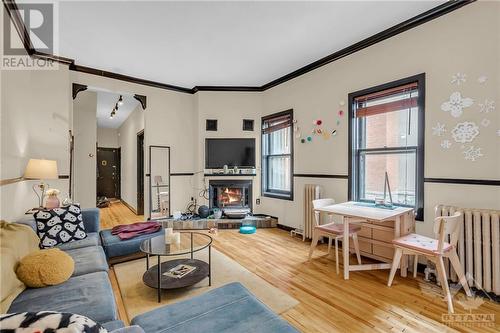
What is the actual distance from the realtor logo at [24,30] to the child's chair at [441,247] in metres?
4.27

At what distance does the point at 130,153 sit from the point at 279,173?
4375 mm

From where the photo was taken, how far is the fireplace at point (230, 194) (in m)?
5.22

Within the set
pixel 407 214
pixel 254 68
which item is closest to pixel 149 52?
pixel 254 68

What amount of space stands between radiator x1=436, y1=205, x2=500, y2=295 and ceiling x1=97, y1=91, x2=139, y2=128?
228 inches

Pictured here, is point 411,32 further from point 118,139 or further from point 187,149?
point 118,139

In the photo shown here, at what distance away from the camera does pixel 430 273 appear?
267 cm

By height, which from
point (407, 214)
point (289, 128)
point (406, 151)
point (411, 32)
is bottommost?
point (407, 214)

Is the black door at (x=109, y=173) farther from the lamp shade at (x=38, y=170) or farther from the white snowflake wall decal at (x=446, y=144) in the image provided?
the white snowflake wall decal at (x=446, y=144)

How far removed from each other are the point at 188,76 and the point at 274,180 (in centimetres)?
259

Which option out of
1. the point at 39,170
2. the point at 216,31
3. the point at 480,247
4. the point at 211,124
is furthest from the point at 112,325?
the point at 211,124

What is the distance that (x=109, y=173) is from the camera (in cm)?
916

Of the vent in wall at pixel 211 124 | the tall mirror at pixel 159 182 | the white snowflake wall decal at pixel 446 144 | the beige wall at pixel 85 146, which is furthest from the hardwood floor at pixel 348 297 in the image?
the beige wall at pixel 85 146

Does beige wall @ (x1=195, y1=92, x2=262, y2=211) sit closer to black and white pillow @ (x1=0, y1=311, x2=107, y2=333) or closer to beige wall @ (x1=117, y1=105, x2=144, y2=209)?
beige wall @ (x1=117, y1=105, x2=144, y2=209)

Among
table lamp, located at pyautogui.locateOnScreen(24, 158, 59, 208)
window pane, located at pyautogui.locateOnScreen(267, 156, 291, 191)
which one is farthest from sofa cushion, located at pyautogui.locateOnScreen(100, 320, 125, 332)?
window pane, located at pyautogui.locateOnScreen(267, 156, 291, 191)
